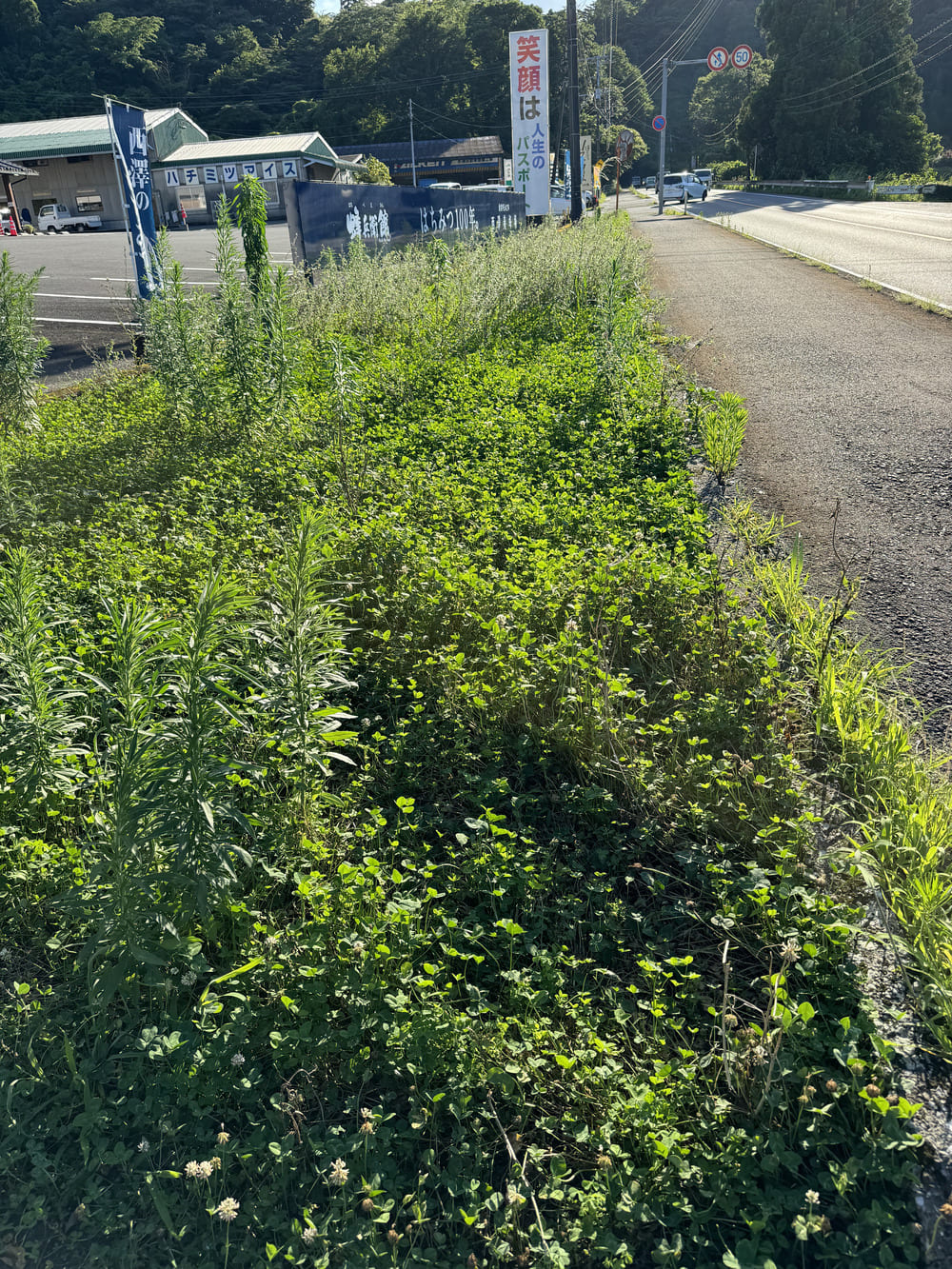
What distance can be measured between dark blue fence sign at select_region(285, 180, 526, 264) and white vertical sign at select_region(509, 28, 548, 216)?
437 cm

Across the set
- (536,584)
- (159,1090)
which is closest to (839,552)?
(536,584)

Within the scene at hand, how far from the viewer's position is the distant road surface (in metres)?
14.8

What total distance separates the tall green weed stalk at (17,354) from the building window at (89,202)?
5977 cm

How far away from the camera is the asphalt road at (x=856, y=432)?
4.30 meters

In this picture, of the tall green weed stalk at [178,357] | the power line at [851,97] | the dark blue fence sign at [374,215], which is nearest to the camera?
the tall green weed stalk at [178,357]

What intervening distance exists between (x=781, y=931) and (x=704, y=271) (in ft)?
59.3

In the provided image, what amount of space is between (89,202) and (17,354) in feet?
202

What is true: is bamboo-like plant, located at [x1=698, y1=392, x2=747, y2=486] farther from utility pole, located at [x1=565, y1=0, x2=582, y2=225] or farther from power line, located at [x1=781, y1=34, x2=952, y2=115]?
power line, located at [x1=781, y1=34, x2=952, y2=115]

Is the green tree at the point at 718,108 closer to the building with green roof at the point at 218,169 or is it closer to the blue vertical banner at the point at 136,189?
the building with green roof at the point at 218,169

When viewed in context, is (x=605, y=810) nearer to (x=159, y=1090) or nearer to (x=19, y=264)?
(x=159, y=1090)

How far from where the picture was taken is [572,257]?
1400cm

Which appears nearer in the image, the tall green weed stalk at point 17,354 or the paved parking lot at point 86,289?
the tall green weed stalk at point 17,354

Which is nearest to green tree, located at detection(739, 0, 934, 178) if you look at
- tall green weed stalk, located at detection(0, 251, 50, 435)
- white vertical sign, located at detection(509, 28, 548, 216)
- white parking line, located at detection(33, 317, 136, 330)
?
white vertical sign, located at detection(509, 28, 548, 216)

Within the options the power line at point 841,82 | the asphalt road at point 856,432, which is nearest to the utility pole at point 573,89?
the asphalt road at point 856,432
